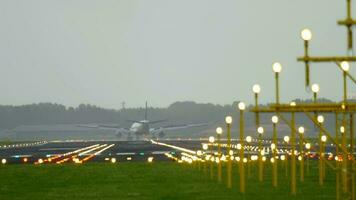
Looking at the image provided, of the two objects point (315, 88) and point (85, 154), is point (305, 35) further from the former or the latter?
point (85, 154)

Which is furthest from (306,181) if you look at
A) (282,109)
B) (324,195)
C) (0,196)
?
(282,109)

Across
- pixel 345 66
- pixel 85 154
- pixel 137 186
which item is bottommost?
pixel 137 186

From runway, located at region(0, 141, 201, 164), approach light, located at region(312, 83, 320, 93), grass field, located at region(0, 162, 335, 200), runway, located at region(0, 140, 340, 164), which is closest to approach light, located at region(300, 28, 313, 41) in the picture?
approach light, located at region(312, 83, 320, 93)

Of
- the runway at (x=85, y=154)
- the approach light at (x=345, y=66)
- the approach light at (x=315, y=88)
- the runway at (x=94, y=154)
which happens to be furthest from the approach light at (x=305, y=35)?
the runway at (x=85, y=154)

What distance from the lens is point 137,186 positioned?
3831cm

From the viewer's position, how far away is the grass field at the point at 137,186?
107 ft

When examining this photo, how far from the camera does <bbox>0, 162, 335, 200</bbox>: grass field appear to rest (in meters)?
32.5

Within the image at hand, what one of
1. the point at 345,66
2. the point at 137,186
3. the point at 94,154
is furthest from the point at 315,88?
the point at 94,154

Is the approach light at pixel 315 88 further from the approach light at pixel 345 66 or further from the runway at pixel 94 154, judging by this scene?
the runway at pixel 94 154

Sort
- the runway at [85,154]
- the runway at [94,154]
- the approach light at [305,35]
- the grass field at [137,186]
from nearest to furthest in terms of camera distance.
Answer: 1. the approach light at [305,35]
2. the grass field at [137,186]
3. the runway at [94,154]
4. the runway at [85,154]

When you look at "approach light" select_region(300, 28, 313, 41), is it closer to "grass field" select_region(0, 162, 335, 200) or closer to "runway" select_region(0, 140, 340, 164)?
"grass field" select_region(0, 162, 335, 200)

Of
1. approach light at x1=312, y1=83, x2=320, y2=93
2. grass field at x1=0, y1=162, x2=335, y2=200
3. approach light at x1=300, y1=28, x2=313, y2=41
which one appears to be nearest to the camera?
approach light at x1=300, y1=28, x2=313, y2=41

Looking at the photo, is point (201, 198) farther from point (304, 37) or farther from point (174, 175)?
point (174, 175)

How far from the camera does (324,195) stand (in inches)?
1245
